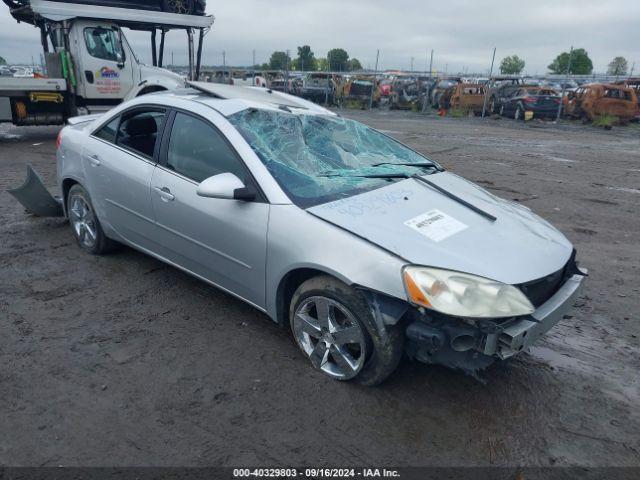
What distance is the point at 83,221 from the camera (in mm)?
4586

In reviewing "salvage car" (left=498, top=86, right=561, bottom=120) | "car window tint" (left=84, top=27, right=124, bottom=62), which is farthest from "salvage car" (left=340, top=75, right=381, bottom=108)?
"car window tint" (left=84, top=27, right=124, bottom=62)

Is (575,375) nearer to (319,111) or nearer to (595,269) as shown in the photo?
(595,269)

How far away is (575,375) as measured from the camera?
3.01 metres

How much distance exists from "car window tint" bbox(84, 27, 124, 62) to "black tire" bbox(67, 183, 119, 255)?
7737mm

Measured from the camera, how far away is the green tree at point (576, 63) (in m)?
71.6

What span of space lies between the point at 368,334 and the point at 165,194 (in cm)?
179

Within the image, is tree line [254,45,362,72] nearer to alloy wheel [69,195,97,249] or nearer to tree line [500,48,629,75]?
tree line [500,48,629,75]

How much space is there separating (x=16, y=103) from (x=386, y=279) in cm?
1138

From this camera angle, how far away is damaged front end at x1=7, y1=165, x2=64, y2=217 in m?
5.21

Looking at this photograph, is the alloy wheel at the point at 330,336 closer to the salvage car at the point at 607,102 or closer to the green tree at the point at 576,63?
the salvage car at the point at 607,102

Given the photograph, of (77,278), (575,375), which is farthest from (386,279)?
(77,278)

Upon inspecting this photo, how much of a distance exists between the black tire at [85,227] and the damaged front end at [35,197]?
0.75 metres

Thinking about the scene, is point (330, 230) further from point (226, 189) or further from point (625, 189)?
point (625, 189)

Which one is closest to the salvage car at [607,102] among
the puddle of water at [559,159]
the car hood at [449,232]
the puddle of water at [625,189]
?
the puddle of water at [559,159]
